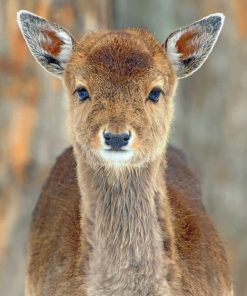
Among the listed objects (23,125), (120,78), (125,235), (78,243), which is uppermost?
(120,78)

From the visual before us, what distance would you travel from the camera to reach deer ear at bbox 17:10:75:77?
21.1 feet

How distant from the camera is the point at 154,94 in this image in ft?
19.6

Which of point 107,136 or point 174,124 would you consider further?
point 174,124

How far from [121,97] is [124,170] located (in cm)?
41

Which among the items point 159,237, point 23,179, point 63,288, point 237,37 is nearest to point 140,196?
point 159,237

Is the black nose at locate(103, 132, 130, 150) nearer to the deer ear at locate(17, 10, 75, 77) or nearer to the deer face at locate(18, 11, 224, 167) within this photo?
the deer face at locate(18, 11, 224, 167)

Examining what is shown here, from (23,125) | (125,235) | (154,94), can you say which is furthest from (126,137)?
(23,125)

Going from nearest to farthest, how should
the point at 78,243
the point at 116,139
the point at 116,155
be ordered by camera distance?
the point at 116,139, the point at 116,155, the point at 78,243

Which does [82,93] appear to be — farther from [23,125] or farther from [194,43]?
[23,125]

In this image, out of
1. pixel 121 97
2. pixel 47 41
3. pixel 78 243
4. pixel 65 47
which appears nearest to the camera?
pixel 121 97

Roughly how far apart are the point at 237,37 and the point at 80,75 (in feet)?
17.3

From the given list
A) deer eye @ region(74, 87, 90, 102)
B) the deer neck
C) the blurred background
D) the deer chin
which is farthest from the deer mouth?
the blurred background

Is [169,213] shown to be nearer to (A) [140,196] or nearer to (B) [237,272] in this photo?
(A) [140,196]

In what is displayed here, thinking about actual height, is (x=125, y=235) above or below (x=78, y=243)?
above
